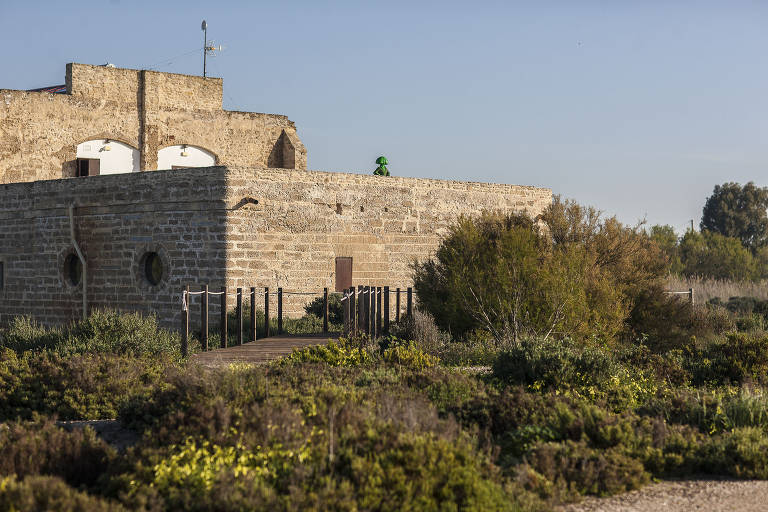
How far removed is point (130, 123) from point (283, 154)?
5.06m

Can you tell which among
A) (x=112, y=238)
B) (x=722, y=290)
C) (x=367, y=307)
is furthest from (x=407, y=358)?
(x=722, y=290)

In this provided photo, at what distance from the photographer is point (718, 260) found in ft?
136

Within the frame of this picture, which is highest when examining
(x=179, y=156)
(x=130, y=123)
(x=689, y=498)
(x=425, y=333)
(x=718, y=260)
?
(x=130, y=123)

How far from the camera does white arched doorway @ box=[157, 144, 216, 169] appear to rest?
2828 cm

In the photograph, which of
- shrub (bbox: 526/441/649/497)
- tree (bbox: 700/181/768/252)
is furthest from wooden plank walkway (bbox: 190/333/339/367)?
tree (bbox: 700/181/768/252)

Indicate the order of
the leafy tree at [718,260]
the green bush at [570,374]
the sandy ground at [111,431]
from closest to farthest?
the sandy ground at [111,431] → the green bush at [570,374] → the leafy tree at [718,260]

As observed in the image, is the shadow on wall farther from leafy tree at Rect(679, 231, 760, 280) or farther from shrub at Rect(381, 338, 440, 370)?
leafy tree at Rect(679, 231, 760, 280)

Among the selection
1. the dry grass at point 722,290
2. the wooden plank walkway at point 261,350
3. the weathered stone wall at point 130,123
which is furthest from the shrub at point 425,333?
the dry grass at point 722,290

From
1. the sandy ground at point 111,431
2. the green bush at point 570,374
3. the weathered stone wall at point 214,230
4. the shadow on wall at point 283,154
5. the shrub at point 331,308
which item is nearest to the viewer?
the sandy ground at point 111,431

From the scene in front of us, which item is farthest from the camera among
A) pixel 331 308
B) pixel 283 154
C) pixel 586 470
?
pixel 283 154

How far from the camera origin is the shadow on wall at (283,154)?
2931cm

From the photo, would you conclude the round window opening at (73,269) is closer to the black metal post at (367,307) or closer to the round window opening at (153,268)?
the round window opening at (153,268)

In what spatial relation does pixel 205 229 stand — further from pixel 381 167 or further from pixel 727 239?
pixel 727 239

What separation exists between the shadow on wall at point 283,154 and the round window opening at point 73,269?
8.87 metres
